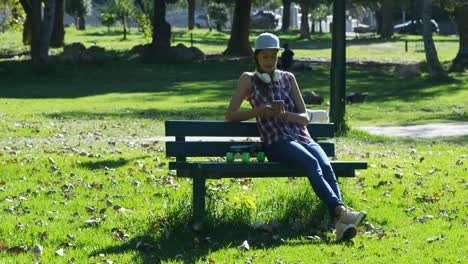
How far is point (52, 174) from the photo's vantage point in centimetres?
1195

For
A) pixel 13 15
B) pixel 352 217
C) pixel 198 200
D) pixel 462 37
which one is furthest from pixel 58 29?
pixel 352 217

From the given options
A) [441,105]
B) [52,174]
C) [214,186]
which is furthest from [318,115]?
[441,105]

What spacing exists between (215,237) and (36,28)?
31.8m

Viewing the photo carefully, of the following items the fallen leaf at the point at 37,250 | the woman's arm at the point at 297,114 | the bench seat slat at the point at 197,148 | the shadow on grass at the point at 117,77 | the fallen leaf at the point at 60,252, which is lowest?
the shadow on grass at the point at 117,77

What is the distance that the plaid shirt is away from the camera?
8914 mm

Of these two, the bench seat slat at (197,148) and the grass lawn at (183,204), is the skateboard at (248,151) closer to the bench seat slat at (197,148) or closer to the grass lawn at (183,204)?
the bench seat slat at (197,148)

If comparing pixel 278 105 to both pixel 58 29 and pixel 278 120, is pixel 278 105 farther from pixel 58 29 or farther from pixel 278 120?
pixel 58 29

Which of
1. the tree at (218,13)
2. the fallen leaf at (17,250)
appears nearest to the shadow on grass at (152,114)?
the fallen leaf at (17,250)

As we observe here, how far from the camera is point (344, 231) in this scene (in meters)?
8.16

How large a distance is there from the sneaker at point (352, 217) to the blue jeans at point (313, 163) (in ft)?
0.51

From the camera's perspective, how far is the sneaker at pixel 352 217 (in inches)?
322

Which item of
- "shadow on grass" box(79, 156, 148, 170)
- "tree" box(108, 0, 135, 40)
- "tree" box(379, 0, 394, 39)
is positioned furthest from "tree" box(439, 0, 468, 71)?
"tree" box(379, 0, 394, 39)

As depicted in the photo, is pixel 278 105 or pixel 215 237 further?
pixel 278 105

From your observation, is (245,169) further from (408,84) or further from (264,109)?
(408,84)
